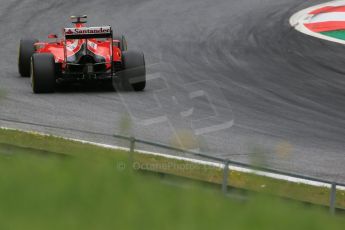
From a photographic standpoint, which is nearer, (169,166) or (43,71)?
(169,166)

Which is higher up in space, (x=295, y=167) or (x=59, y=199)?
(x=59, y=199)

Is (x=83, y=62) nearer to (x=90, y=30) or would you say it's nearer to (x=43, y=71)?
(x=90, y=30)

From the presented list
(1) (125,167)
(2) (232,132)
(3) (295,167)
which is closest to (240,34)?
(2) (232,132)

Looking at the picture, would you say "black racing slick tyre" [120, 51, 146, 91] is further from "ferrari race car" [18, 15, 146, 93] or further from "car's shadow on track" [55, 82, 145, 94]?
"car's shadow on track" [55, 82, 145, 94]

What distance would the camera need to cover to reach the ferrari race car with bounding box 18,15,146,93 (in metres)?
16.5

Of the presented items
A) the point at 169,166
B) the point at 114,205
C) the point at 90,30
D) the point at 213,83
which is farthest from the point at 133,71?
the point at 114,205

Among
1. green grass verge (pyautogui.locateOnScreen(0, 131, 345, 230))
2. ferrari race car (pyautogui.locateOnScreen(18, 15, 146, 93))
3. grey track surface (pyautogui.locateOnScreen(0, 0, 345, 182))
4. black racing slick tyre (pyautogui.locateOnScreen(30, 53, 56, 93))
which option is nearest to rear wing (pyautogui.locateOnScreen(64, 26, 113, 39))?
ferrari race car (pyautogui.locateOnScreen(18, 15, 146, 93))

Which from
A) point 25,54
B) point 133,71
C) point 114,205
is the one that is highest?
point 114,205

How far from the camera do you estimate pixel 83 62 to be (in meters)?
16.7

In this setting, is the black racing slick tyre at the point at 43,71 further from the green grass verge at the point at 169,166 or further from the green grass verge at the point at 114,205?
the green grass verge at the point at 114,205

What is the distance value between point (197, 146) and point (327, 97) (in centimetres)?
480

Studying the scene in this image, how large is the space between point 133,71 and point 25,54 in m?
2.61

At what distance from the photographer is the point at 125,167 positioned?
14.0 feet

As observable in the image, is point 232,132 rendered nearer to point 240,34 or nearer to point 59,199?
point 240,34
